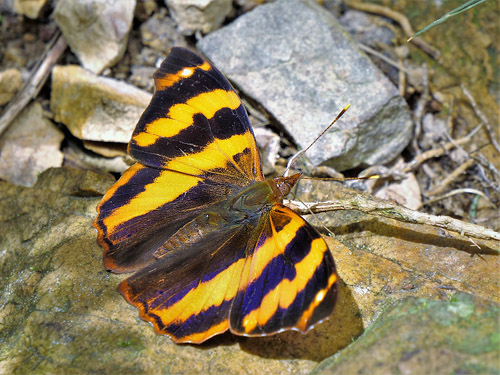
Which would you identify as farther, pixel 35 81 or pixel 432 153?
pixel 35 81

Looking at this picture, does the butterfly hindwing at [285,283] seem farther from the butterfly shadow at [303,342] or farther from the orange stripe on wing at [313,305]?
the butterfly shadow at [303,342]

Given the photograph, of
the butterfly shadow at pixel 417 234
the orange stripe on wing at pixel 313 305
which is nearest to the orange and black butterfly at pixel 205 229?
the orange stripe on wing at pixel 313 305

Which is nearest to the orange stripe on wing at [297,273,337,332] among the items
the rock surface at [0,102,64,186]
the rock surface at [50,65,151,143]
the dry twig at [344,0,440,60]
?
the rock surface at [50,65,151,143]

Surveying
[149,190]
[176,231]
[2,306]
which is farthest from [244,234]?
[2,306]

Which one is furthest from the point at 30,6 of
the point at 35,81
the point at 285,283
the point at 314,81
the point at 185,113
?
the point at 285,283

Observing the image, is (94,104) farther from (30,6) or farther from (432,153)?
(432,153)

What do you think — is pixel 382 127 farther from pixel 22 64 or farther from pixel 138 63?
pixel 22 64
